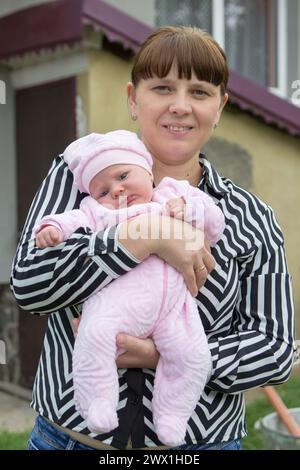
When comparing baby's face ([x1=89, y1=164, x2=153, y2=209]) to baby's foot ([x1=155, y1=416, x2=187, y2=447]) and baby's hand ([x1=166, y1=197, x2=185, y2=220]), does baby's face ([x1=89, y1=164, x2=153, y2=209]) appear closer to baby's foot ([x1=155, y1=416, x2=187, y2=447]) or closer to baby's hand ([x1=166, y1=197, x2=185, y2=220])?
baby's hand ([x1=166, y1=197, x2=185, y2=220])

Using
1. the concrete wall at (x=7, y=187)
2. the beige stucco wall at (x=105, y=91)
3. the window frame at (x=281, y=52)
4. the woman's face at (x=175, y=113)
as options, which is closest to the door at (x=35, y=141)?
the concrete wall at (x=7, y=187)

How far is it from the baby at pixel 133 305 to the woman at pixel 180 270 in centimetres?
3

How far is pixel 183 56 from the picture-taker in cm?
195

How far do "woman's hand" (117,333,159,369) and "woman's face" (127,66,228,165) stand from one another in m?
0.50

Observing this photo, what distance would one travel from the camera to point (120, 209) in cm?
191

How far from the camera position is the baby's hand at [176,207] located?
6.14ft

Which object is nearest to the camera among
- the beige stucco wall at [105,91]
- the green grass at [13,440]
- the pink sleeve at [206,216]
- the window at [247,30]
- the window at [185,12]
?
the pink sleeve at [206,216]

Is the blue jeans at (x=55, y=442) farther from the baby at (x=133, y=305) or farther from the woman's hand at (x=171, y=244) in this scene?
the woman's hand at (x=171, y=244)

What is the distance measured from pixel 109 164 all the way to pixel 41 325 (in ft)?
13.8

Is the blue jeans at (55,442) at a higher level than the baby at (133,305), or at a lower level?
lower

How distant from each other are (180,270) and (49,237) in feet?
1.06

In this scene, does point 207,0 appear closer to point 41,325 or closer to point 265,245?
point 41,325

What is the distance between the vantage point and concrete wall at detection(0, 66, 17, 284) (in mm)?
6348

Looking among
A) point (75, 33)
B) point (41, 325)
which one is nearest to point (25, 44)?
point (75, 33)
